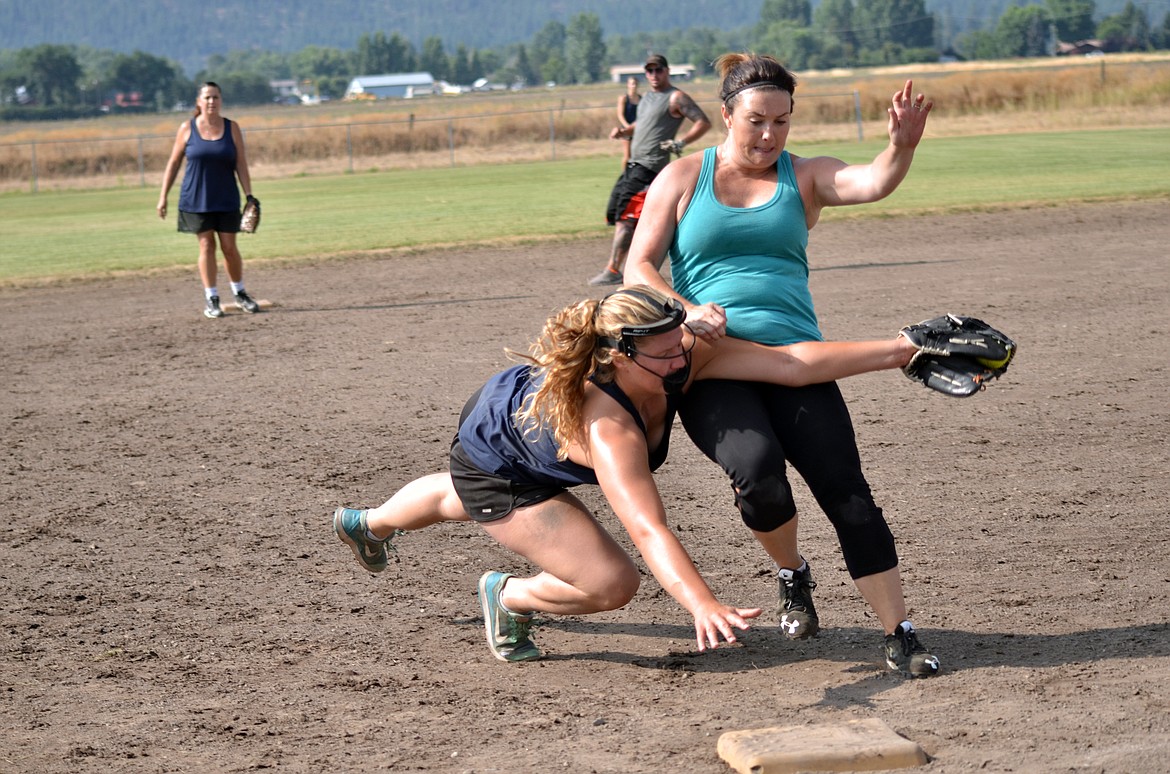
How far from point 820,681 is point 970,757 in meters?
0.81

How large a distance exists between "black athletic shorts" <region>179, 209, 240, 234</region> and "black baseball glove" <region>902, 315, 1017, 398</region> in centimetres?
881

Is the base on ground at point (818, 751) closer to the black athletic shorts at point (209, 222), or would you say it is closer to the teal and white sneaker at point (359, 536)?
the teal and white sneaker at point (359, 536)

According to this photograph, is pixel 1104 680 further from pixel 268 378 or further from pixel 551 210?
pixel 551 210

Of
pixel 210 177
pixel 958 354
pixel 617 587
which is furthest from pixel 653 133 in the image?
pixel 617 587

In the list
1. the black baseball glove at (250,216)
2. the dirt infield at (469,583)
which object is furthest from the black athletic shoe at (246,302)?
the dirt infield at (469,583)

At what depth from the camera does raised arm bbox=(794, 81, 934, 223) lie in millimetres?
4613

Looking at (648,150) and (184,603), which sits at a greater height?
(648,150)

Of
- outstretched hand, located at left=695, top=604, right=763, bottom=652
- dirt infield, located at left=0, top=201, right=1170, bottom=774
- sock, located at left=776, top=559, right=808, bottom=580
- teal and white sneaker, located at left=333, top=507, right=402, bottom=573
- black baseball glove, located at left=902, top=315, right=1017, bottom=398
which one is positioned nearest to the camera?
outstretched hand, located at left=695, top=604, right=763, bottom=652

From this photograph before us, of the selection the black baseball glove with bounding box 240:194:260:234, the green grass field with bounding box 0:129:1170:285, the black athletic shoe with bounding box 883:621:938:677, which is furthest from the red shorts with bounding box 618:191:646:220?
the black athletic shoe with bounding box 883:621:938:677

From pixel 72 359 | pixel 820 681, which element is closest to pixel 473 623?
pixel 820 681

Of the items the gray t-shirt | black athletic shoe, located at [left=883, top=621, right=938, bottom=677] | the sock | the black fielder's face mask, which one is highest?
the gray t-shirt

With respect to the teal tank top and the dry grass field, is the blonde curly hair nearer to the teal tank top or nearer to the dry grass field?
the teal tank top

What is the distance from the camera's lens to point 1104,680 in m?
4.40

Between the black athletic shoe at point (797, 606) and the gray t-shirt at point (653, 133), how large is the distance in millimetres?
8797
